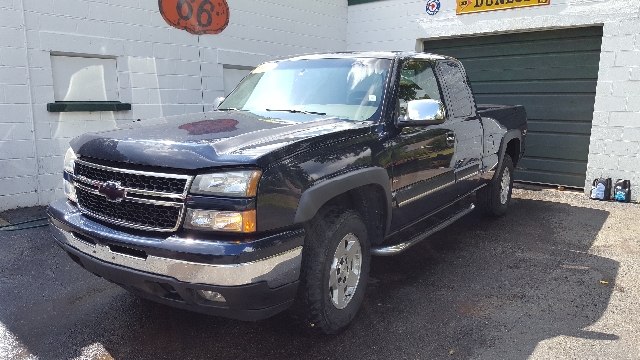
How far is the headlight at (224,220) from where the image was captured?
Answer: 8.17 feet

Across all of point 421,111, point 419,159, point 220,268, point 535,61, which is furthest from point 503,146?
point 220,268

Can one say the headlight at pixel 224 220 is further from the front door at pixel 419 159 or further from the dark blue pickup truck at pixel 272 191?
the front door at pixel 419 159

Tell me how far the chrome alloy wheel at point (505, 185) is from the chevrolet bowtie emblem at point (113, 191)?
15.5ft

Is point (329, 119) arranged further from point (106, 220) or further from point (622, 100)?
point (622, 100)

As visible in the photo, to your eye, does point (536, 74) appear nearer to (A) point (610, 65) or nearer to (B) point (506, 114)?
(A) point (610, 65)

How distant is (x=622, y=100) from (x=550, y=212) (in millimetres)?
2190

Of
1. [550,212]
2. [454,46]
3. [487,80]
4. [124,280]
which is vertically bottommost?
[550,212]

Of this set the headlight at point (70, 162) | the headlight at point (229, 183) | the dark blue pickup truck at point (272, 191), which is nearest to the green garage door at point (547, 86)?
the dark blue pickup truck at point (272, 191)

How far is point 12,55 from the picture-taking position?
5953mm

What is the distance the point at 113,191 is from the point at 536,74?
24.1 ft

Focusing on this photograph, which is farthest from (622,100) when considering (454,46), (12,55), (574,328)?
(12,55)

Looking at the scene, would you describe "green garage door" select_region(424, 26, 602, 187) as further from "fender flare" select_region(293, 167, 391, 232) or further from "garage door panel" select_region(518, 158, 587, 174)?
"fender flare" select_region(293, 167, 391, 232)

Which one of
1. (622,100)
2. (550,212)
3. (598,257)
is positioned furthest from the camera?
(622,100)

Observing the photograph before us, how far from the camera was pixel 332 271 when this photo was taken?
308 centimetres
